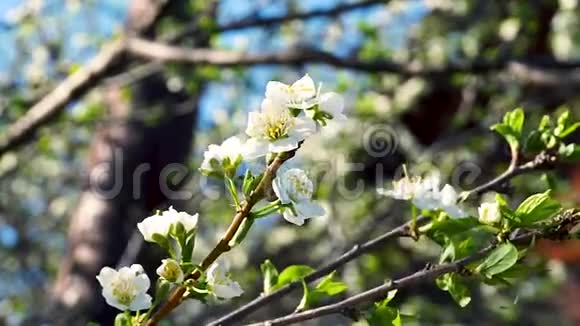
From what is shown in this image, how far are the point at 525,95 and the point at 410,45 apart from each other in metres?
0.55

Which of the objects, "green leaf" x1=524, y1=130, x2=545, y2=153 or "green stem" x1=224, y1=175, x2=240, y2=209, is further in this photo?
"green leaf" x1=524, y1=130, x2=545, y2=153

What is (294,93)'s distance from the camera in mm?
736

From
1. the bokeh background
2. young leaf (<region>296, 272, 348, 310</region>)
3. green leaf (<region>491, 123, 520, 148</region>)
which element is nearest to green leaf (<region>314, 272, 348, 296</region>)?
young leaf (<region>296, 272, 348, 310</region>)

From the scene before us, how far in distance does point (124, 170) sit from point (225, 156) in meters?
2.15

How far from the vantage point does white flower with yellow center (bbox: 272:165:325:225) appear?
2.29 feet

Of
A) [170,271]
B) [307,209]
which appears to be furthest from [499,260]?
[170,271]

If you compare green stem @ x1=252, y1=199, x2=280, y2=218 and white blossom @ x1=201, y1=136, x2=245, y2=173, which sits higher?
white blossom @ x1=201, y1=136, x2=245, y2=173

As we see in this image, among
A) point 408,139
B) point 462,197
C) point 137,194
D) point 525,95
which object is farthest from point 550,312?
point 462,197

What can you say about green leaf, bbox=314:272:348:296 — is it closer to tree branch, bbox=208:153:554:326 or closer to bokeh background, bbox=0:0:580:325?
tree branch, bbox=208:153:554:326

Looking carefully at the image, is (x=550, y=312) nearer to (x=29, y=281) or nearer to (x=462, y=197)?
(x=29, y=281)

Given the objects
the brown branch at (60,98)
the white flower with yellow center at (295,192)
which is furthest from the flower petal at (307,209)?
the brown branch at (60,98)

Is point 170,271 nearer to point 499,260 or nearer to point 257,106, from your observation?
point 499,260

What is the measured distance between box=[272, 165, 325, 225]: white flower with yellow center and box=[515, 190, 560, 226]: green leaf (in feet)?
0.54

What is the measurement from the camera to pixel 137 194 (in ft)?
9.17
